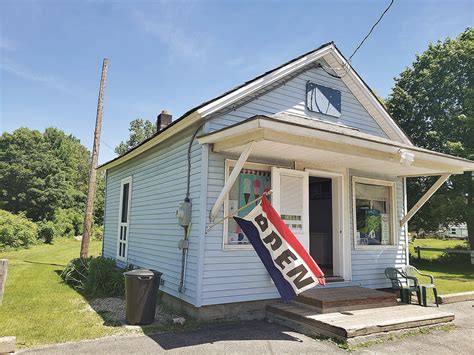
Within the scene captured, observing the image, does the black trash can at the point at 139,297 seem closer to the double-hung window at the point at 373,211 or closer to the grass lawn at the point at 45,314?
the grass lawn at the point at 45,314

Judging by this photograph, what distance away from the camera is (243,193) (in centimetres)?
684

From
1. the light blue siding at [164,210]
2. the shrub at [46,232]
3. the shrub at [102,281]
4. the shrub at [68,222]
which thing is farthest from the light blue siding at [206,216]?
the shrub at [68,222]

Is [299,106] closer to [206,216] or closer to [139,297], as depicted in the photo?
[206,216]

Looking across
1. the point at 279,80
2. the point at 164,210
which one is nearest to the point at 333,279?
the point at 164,210

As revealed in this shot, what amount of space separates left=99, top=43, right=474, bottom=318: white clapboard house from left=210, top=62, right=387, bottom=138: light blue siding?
0.08 ft

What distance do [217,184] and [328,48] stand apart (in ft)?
13.7

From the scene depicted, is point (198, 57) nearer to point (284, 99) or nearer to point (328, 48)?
point (284, 99)

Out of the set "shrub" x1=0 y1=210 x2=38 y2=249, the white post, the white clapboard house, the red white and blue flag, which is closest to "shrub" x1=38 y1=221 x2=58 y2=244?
"shrub" x1=0 y1=210 x2=38 y2=249

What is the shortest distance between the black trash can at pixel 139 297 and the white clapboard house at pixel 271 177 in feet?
2.32

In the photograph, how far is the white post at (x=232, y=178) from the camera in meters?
5.39

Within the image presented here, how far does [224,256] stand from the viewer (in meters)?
6.31

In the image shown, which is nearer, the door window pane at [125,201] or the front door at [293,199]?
the front door at [293,199]

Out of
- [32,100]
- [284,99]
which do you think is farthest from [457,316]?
[32,100]

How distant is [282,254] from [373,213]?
4.24m
